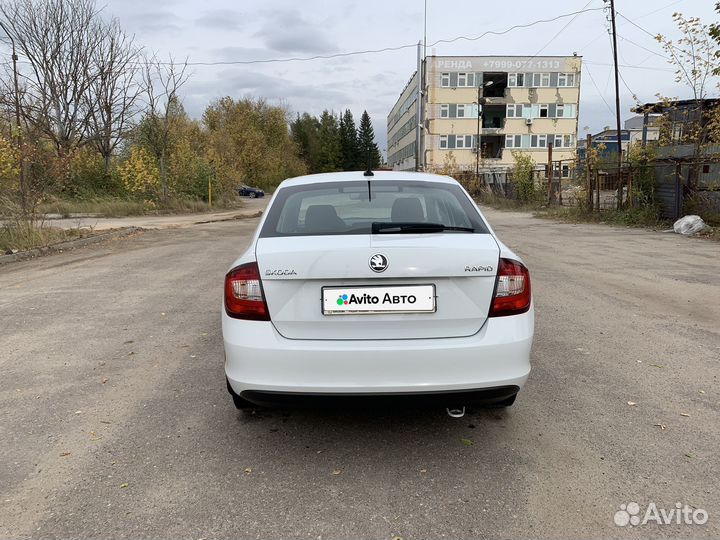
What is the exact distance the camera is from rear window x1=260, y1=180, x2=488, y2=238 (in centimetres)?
311

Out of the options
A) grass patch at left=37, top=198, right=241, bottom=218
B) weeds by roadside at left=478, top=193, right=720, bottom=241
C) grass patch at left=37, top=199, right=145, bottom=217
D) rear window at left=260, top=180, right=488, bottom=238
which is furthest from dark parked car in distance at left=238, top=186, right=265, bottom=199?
rear window at left=260, top=180, right=488, bottom=238

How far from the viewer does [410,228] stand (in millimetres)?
2941

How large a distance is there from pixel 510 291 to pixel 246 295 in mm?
1388

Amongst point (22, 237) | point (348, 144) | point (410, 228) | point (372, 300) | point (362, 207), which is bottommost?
point (22, 237)

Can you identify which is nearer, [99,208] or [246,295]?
[246,295]

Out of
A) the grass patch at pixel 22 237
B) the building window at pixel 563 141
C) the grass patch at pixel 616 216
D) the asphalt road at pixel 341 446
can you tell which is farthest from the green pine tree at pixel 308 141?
the asphalt road at pixel 341 446

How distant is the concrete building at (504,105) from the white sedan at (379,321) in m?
61.2

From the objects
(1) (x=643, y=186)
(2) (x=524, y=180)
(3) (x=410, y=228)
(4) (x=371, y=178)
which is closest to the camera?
(3) (x=410, y=228)

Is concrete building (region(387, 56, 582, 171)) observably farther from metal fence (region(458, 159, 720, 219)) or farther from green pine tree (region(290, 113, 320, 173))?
metal fence (region(458, 159, 720, 219))

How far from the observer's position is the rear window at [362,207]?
3109 millimetres

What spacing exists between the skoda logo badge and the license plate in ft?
0.32

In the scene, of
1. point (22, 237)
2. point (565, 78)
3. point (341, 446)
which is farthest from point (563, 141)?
point (341, 446)

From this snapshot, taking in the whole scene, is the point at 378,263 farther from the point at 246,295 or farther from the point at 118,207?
the point at 118,207

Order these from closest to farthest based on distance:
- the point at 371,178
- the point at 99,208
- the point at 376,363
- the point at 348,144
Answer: the point at 376,363 < the point at 371,178 < the point at 99,208 < the point at 348,144
